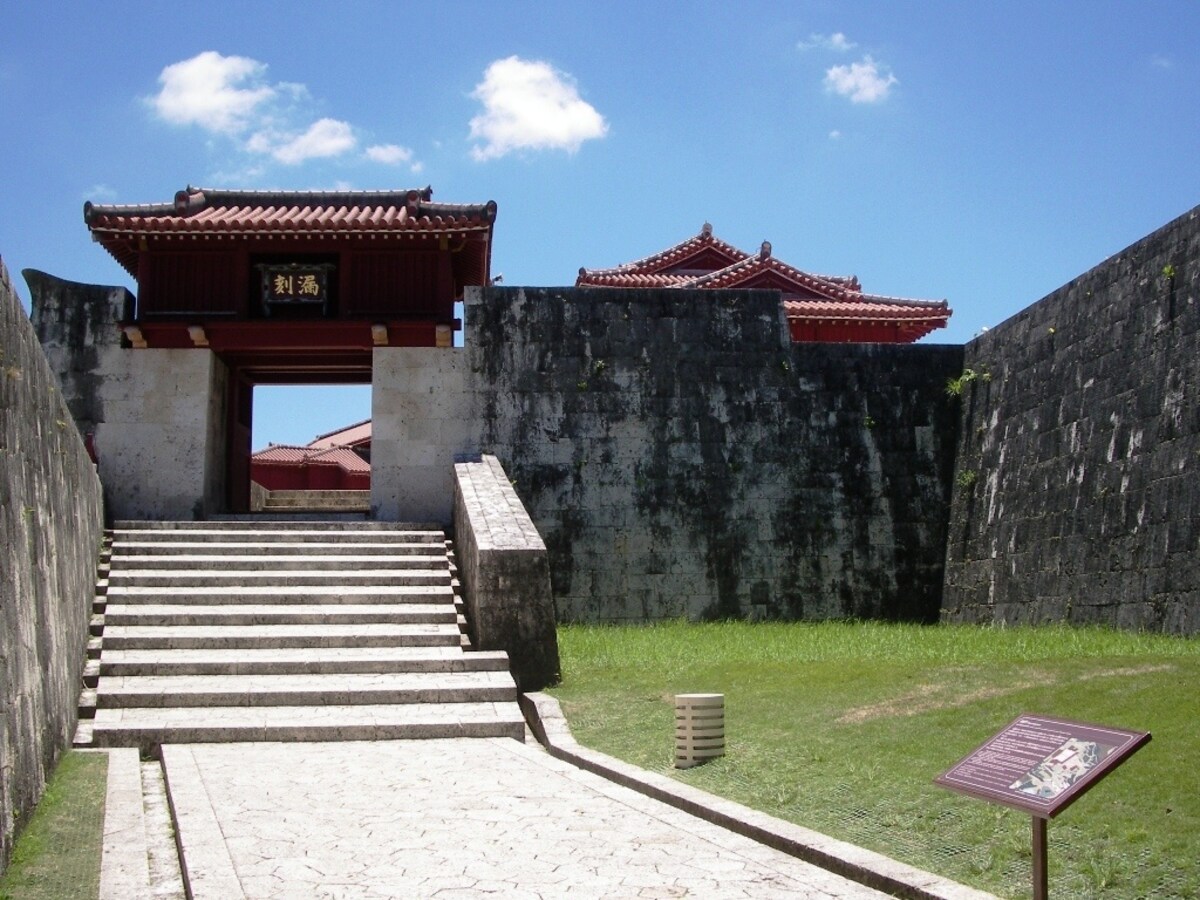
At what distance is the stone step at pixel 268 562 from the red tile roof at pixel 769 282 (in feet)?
22.3

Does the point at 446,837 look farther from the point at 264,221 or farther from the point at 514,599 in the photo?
the point at 264,221

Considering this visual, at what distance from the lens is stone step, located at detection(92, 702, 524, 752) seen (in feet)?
27.2

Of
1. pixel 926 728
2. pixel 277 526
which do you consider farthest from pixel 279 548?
pixel 926 728

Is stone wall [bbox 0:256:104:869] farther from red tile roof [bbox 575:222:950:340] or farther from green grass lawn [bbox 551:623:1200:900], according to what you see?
red tile roof [bbox 575:222:950:340]

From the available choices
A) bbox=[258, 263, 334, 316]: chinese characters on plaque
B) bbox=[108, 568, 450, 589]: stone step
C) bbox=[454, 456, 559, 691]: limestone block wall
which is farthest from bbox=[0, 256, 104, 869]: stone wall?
bbox=[258, 263, 334, 316]: chinese characters on plaque

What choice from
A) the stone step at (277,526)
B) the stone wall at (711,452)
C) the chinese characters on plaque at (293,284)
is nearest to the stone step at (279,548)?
the stone step at (277,526)

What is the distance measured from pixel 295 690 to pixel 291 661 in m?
0.67

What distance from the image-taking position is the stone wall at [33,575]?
5.62 metres

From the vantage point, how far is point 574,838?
5.56 meters

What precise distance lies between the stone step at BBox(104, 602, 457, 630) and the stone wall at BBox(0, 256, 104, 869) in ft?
3.12

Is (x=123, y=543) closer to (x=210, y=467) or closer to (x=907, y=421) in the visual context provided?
(x=210, y=467)

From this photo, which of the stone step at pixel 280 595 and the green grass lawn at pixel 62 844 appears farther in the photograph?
the stone step at pixel 280 595

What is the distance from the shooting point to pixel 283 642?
10297mm

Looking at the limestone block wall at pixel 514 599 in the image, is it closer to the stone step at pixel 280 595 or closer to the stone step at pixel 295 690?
the stone step at pixel 295 690
